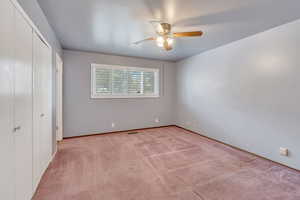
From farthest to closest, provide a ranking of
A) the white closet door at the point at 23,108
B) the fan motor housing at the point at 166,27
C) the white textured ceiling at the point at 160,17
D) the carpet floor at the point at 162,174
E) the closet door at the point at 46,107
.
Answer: the fan motor housing at the point at 166,27 < the closet door at the point at 46,107 < the white textured ceiling at the point at 160,17 < the carpet floor at the point at 162,174 < the white closet door at the point at 23,108

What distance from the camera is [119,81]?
14.5ft

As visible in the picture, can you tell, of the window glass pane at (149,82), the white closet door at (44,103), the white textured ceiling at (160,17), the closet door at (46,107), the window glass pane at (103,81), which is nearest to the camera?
the white textured ceiling at (160,17)

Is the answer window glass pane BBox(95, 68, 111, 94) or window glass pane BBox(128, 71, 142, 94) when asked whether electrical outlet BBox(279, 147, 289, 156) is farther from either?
window glass pane BBox(95, 68, 111, 94)

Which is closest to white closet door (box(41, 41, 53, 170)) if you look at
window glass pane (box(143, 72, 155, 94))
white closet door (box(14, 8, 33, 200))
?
white closet door (box(14, 8, 33, 200))

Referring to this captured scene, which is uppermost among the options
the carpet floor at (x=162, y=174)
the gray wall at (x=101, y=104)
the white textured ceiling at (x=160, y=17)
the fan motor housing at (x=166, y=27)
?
the white textured ceiling at (x=160, y=17)

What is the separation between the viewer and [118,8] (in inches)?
77.5

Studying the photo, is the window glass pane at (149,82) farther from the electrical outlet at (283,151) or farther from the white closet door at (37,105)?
the electrical outlet at (283,151)

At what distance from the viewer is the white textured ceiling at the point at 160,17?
1.87m

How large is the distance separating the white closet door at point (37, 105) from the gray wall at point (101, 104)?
6.34ft

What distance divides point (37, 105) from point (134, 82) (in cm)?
304

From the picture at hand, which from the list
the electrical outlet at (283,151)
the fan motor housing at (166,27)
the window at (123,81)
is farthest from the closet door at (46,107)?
the electrical outlet at (283,151)

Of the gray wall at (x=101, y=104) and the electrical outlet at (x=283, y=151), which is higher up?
the gray wall at (x=101, y=104)

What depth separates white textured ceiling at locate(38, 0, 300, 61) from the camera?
187 cm

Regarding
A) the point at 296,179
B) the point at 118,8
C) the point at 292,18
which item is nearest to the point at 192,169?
the point at 296,179
